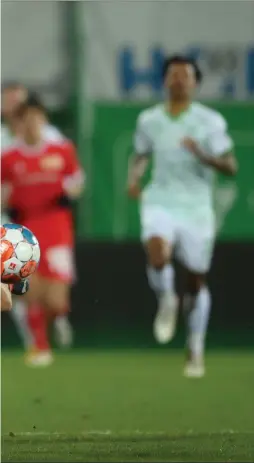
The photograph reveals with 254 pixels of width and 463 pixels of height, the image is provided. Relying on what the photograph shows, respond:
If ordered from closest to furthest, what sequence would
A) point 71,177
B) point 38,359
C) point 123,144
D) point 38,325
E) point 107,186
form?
point 38,359, point 71,177, point 38,325, point 107,186, point 123,144

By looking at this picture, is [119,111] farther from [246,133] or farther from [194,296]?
[194,296]

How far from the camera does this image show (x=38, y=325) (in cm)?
1417

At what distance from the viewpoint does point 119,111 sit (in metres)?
14.9

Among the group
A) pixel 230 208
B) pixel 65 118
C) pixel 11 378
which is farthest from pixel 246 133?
pixel 11 378

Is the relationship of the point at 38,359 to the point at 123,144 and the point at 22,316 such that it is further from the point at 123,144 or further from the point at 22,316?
the point at 123,144

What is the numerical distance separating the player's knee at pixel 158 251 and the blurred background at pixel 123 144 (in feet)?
2.81

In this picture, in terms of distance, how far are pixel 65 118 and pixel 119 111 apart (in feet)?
1.70

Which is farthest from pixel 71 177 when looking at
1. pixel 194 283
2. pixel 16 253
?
pixel 16 253

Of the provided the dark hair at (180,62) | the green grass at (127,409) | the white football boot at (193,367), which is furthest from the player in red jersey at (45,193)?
the dark hair at (180,62)

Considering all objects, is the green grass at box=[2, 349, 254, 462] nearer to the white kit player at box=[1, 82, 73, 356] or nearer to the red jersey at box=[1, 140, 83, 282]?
the white kit player at box=[1, 82, 73, 356]

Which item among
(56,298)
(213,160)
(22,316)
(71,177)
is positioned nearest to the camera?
(213,160)

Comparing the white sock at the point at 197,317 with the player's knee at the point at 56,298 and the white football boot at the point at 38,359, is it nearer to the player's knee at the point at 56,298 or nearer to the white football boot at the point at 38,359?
the white football boot at the point at 38,359

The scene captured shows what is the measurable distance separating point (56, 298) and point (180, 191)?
254 cm

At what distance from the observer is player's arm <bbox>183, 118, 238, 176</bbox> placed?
1163cm
